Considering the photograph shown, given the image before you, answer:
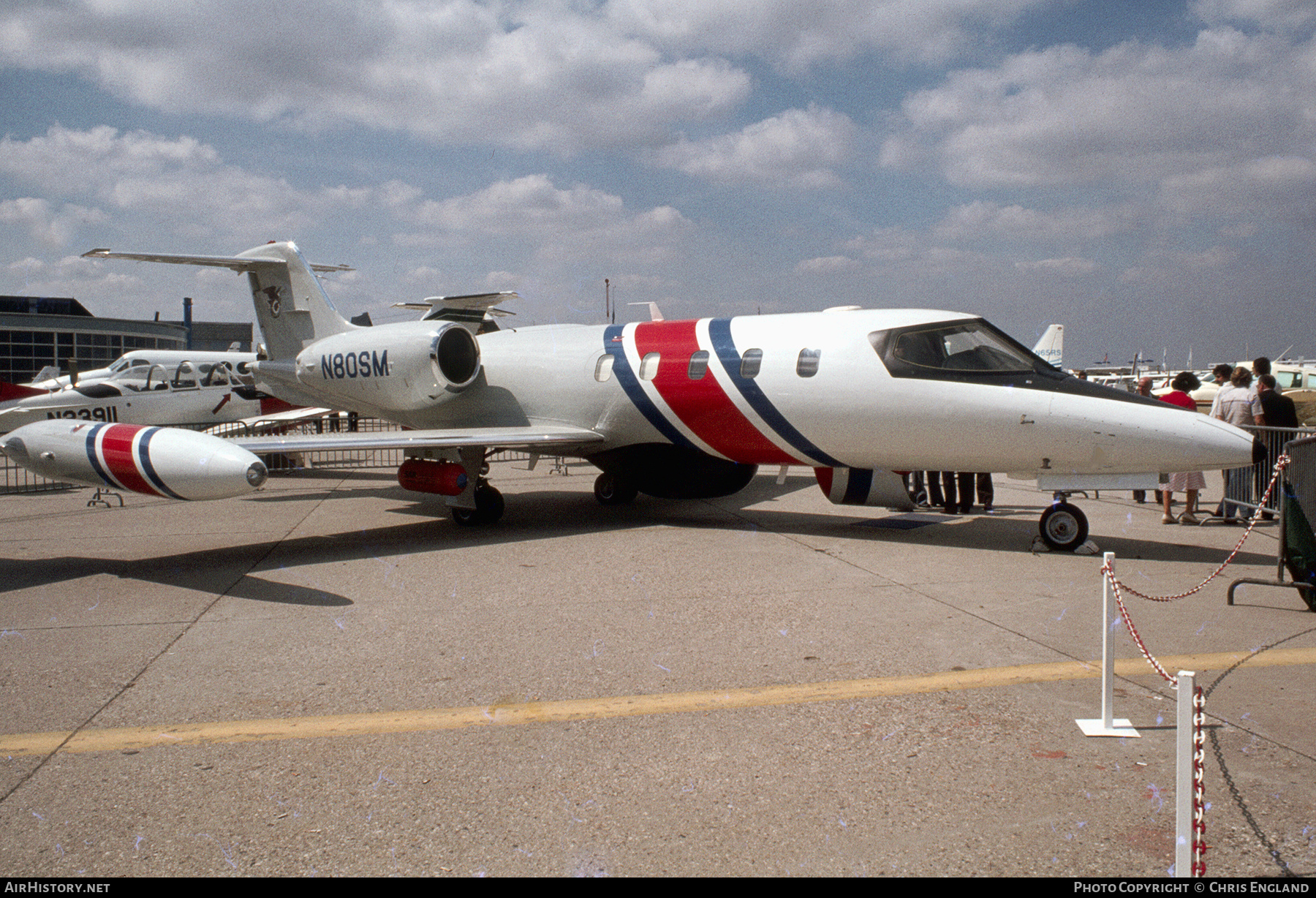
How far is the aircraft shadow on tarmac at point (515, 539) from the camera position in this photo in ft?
25.0

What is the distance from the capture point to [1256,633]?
5.47 meters

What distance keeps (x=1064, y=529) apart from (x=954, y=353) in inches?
78.6

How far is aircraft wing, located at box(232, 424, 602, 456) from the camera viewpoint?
8773 mm

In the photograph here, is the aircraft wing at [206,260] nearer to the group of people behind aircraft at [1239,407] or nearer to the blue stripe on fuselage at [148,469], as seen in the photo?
the blue stripe on fuselage at [148,469]

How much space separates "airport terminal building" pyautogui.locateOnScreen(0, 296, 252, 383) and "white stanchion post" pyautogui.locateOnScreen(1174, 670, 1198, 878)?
55897 mm

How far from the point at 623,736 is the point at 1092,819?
1.93m

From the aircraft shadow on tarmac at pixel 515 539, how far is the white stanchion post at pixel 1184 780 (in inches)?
226

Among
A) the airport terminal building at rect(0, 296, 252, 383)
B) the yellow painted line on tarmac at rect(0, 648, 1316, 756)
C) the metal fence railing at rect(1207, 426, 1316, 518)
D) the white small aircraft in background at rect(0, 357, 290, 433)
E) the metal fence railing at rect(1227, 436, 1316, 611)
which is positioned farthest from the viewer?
the airport terminal building at rect(0, 296, 252, 383)

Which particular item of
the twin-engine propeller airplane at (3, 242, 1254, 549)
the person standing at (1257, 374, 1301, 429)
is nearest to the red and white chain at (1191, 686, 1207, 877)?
the twin-engine propeller airplane at (3, 242, 1254, 549)

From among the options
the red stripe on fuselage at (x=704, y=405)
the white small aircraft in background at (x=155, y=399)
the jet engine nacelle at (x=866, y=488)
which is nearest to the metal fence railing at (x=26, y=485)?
the white small aircraft in background at (x=155, y=399)

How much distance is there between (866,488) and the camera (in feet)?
31.0

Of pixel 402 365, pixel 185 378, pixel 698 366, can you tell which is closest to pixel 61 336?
pixel 185 378

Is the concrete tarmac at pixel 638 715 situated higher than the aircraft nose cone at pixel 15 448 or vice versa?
the aircraft nose cone at pixel 15 448

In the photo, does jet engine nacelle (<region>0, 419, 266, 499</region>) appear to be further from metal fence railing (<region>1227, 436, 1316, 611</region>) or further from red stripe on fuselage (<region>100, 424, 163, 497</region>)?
metal fence railing (<region>1227, 436, 1316, 611</region>)
